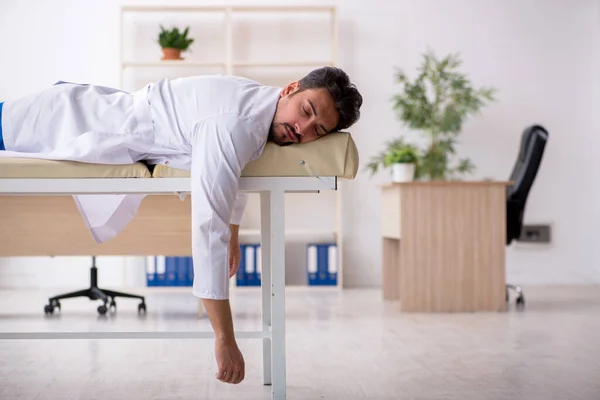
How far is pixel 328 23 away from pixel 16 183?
3959 mm

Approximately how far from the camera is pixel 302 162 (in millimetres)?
1785

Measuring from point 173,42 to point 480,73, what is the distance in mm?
2159

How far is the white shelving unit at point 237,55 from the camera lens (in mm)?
5125

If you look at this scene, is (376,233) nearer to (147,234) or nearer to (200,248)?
(147,234)

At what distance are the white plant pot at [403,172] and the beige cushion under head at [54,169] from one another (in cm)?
261

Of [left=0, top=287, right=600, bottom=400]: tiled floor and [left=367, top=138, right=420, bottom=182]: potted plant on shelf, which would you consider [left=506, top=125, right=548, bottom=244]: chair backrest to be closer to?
[left=0, top=287, right=600, bottom=400]: tiled floor

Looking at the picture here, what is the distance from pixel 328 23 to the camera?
17.8 ft

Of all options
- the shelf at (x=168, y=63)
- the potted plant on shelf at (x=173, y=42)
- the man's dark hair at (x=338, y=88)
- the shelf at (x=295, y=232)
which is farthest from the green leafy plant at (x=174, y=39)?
the man's dark hair at (x=338, y=88)

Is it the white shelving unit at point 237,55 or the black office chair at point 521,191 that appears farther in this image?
the white shelving unit at point 237,55

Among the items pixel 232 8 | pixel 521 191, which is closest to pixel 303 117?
pixel 521 191

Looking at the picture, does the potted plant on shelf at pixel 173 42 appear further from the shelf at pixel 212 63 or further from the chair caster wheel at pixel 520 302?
the chair caster wheel at pixel 520 302

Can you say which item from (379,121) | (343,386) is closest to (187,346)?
(343,386)

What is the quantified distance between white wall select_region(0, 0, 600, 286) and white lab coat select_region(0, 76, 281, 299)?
357 centimetres

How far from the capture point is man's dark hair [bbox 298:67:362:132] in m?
1.80
